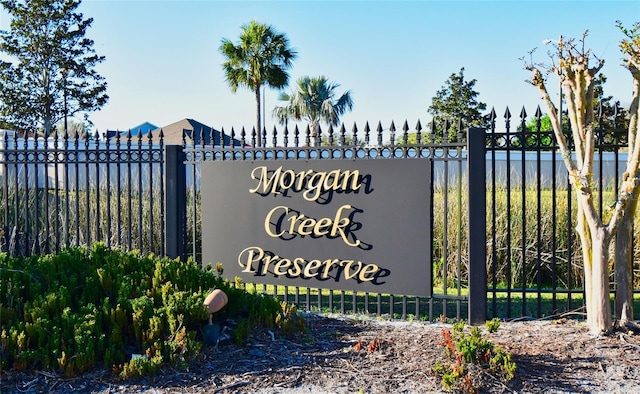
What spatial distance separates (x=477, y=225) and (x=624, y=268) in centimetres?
134

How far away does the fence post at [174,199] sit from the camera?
7.23 m

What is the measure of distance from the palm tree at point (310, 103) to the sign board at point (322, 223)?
33.7 metres

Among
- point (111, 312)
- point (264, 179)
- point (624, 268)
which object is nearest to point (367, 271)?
point (264, 179)

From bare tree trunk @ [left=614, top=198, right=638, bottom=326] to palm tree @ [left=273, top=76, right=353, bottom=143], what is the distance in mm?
35266

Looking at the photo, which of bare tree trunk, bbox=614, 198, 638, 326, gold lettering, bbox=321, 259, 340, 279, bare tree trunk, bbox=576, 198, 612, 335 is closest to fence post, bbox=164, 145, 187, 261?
gold lettering, bbox=321, 259, 340, 279

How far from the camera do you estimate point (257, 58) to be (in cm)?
3031

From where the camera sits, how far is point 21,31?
1205 inches

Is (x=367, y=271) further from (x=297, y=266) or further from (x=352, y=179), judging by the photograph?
(x=352, y=179)

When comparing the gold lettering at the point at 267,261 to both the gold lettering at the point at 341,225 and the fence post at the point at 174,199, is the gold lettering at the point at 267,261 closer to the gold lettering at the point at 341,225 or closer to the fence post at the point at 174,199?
the gold lettering at the point at 341,225

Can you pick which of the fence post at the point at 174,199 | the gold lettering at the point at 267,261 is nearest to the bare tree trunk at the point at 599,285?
the gold lettering at the point at 267,261

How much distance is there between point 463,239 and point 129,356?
20.3 feet

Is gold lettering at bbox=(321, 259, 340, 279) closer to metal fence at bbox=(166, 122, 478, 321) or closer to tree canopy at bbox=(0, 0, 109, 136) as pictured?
metal fence at bbox=(166, 122, 478, 321)

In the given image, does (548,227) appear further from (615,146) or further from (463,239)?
(615,146)

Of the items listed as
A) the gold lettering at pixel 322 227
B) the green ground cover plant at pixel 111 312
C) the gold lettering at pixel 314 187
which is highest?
the gold lettering at pixel 314 187
